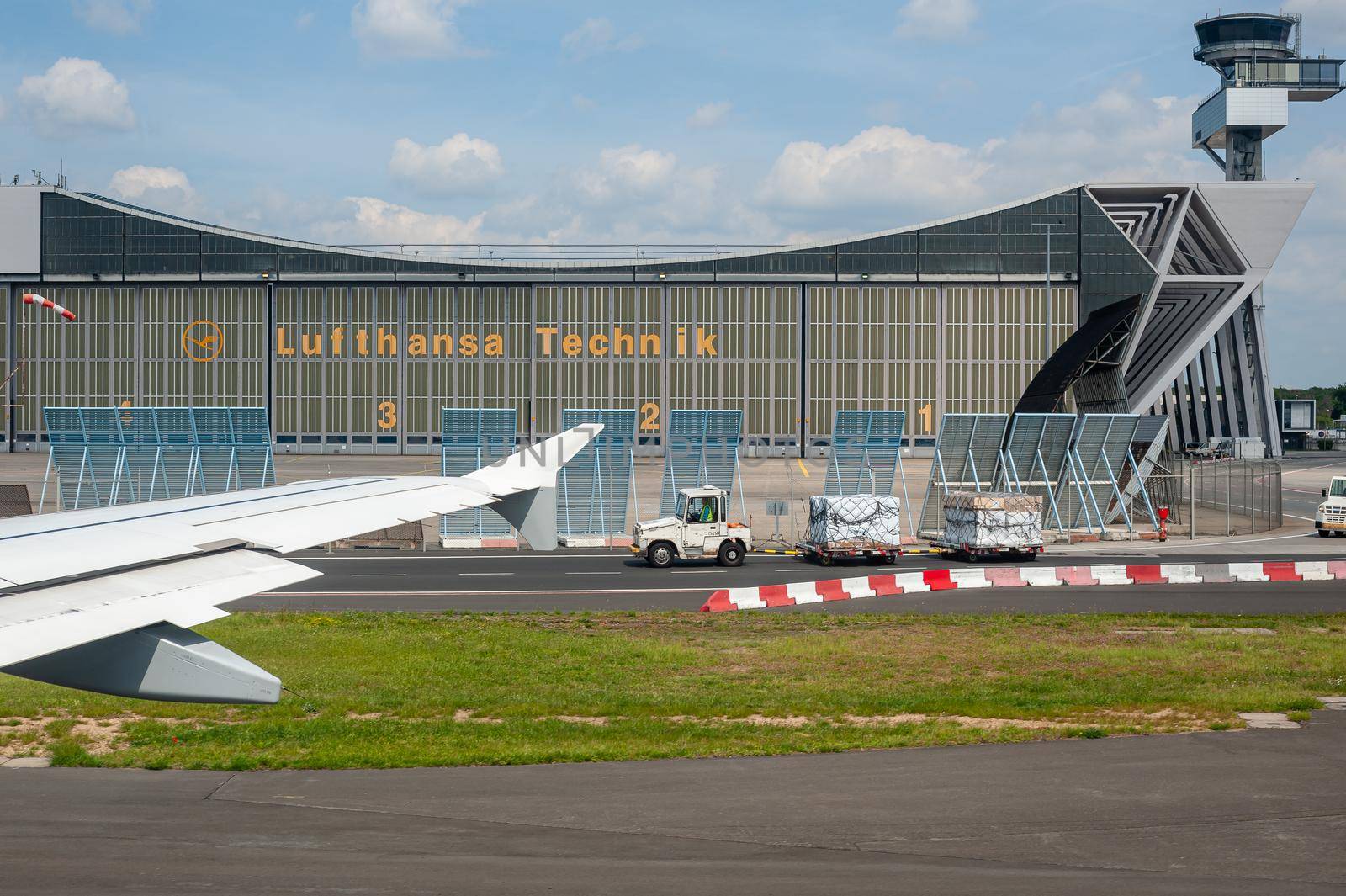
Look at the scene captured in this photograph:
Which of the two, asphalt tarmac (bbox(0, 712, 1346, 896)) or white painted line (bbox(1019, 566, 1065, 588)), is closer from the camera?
asphalt tarmac (bbox(0, 712, 1346, 896))

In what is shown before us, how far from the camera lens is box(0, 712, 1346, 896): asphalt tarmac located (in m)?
10.2

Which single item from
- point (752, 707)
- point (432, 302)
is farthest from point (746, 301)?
point (752, 707)

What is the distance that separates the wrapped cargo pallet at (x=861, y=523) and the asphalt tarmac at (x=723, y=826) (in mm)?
22227

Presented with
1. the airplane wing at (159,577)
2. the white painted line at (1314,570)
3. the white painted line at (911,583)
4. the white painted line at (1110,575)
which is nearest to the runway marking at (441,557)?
the white painted line at (911,583)

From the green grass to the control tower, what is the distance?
349 feet

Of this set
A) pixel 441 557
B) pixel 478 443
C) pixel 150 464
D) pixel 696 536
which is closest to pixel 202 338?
pixel 150 464

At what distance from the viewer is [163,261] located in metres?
83.6

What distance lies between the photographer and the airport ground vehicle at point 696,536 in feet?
122

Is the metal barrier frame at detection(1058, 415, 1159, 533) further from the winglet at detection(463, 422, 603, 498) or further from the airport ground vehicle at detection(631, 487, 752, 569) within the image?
the winglet at detection(463, 422, 603, 498)

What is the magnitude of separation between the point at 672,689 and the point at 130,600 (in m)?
12.6

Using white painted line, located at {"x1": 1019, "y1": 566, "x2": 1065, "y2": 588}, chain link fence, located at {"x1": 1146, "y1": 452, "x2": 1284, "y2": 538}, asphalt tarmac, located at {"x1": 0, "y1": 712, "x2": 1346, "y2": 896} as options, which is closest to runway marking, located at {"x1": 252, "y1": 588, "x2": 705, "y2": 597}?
white painted line, located at {"x1": 1019, "y1": 566, "x2": 1065, "y2": 588}

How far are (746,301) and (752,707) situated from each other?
6878 cm

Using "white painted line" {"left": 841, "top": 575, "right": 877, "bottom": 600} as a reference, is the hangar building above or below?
above

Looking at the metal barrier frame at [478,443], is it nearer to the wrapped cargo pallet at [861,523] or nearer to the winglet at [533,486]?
the wrapped cargo pallet at [861,523]
